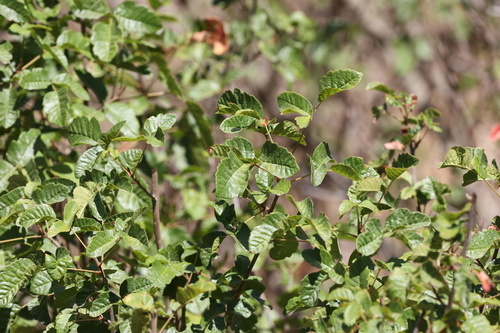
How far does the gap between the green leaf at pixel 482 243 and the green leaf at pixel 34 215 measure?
25.0 inches

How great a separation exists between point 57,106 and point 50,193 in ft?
0.91

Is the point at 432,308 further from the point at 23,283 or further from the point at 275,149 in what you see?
the point at 23,283

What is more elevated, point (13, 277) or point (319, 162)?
point (319, 162)

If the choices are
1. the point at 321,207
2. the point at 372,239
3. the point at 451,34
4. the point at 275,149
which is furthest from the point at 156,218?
the point at 451,34

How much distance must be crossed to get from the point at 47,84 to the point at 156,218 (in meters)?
0.41

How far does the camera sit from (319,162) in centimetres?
73

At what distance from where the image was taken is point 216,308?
0.78 m

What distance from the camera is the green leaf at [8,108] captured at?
3.32ft

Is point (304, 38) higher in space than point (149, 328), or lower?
higher

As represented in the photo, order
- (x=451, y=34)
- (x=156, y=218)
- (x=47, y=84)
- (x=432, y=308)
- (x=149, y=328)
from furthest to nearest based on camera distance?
(x=451, y=34) → (x=47, y=84) → (x=156, y=218) → (x=149, y=328) → (x=432, y=308)

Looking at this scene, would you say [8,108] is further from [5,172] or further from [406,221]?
[406,221]

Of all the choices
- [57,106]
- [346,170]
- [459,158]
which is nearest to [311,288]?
[346,170]

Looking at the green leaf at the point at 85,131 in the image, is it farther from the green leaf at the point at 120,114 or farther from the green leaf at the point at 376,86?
the green leaf at the point at 376,86

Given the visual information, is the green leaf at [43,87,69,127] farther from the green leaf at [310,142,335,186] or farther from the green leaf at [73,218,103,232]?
the green leaf at [310,142,335,186]
